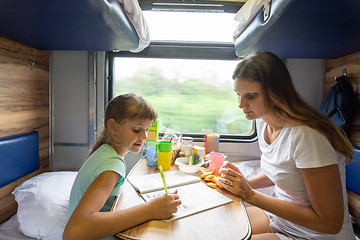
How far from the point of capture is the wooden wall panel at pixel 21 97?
5.90 feet

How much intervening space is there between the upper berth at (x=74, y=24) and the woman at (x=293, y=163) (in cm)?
88

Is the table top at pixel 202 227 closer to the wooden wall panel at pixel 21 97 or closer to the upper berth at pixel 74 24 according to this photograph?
the upper berth at pixel 74 24

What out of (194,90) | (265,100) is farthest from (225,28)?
(265,100)

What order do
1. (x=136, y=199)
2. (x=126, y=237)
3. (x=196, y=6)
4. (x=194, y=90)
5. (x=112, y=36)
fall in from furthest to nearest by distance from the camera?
1. (x=194, y=90)
2. (x=196, y=6)
3. (x=112, y=36)
4. (x=136, y=199)
5. (x=126, y=237)

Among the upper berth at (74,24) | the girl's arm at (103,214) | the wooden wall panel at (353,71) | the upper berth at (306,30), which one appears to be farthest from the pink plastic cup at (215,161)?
the wooden wall panel at (353,71)

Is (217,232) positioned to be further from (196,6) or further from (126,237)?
(196,6)

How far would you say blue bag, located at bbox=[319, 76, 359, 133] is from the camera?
1908 mm

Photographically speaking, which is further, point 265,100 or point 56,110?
point 56,110

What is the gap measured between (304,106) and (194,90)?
Result: 154cm

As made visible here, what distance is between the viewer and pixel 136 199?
1110 mm

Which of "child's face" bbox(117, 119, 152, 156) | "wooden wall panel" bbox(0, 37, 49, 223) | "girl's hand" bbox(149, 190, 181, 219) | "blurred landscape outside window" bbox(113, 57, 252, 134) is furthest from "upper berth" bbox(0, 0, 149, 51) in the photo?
"girl's hand" bbox(149, 190, 181, 219)

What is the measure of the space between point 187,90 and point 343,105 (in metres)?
1.53

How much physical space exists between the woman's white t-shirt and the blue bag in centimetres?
95

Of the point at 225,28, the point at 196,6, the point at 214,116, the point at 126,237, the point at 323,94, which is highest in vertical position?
the point at 196,6
